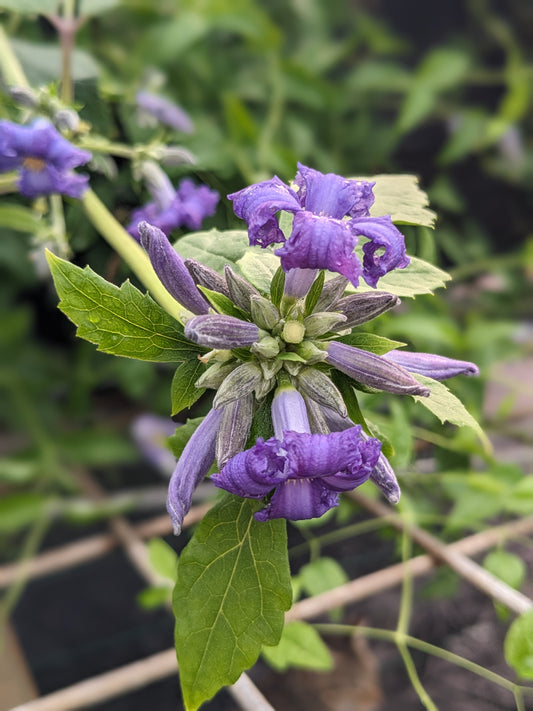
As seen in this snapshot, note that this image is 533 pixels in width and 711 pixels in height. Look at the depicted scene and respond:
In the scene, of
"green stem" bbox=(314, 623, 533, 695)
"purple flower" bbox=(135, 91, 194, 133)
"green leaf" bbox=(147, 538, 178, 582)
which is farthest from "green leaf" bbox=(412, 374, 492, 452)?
"purple flower" bbox=(135, 91, 194, 133)

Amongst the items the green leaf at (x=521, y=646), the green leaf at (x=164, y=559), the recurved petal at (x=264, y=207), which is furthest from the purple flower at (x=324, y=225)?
the green leaf at (x=164, y=559)

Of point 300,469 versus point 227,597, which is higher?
point 300,469

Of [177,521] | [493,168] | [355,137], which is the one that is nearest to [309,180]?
[177,521]

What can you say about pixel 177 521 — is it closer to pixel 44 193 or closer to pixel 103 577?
pixel 44 193

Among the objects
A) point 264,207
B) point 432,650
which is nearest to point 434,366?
point 264,207

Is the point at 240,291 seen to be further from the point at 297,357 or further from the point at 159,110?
the point at 159,110

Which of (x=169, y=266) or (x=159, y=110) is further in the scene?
(x=159, y=110)
